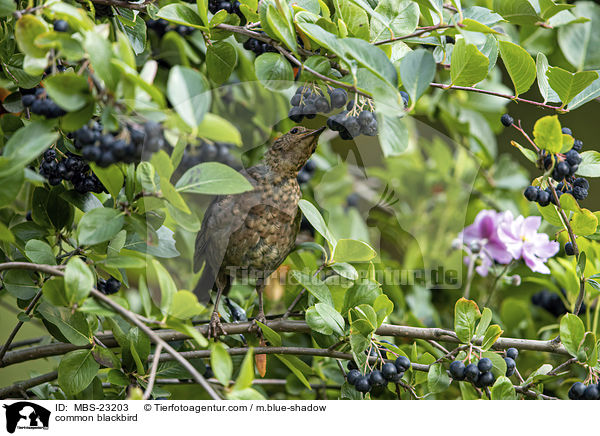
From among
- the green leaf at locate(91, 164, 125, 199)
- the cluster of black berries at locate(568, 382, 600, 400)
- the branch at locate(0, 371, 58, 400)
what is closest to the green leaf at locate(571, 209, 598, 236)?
the cluster of black berries at locate(568, 382, 600, 400)

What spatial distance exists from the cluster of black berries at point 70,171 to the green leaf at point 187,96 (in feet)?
0.98

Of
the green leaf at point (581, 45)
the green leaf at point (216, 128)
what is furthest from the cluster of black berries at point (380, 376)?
the green leaf at point (581, 45)

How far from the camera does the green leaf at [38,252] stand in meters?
0.79

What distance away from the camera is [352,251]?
833mm

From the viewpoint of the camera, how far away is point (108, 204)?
2.83 feet

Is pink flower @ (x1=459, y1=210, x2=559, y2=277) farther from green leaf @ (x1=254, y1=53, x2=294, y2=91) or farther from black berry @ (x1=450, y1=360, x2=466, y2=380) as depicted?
green leaf @ (x1=254, y1=53, x2=294, y2=91)

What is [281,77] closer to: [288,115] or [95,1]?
[288,115]

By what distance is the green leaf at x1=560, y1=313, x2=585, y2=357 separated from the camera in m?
0.84

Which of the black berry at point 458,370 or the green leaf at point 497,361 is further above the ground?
the green leaf at point 497,361

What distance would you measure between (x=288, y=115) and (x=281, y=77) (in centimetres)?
7

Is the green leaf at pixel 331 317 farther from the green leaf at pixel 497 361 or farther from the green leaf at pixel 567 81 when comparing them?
the green leaf at pixel 567 81

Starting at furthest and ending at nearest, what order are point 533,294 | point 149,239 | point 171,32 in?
point 533,294 < point 171,32 < point 149,239

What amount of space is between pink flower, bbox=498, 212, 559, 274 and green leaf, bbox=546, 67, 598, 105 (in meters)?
0.42
